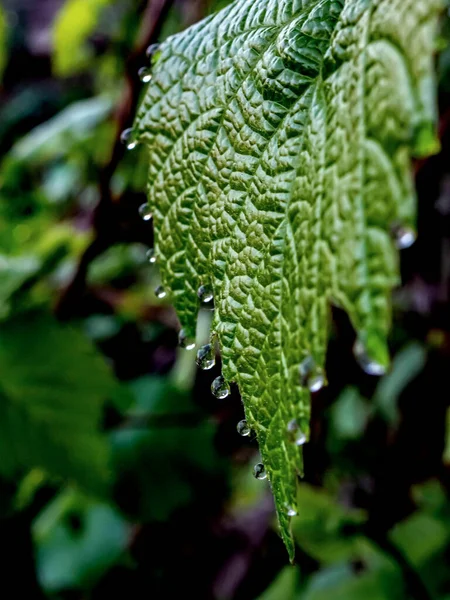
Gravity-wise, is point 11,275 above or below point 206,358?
below

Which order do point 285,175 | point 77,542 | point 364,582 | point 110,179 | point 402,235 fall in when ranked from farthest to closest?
point 77,542 < point 364,582 < point 110,179 < point 285,175 < point 402,235

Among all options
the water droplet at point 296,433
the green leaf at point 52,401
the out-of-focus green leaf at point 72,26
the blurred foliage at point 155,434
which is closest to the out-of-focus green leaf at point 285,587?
the blurred foliage at point 155,434

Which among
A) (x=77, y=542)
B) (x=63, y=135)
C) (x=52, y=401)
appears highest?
(x=63, y=135)

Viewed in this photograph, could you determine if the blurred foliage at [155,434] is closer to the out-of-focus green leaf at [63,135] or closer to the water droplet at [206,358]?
the out-of-focus green leaf at [63,135]

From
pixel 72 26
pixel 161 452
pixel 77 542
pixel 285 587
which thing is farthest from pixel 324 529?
pixel 72 26

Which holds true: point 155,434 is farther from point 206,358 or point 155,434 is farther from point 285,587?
point 206,358

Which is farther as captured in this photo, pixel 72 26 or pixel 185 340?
pixel 72 26

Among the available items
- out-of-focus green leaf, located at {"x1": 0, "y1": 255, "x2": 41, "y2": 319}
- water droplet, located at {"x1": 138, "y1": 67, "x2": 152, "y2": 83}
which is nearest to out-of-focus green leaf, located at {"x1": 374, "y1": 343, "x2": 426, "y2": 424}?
out-of-focus green leaf, located at {"x1": 0, "y1": 255, "x2": 41, "y2": 319}
